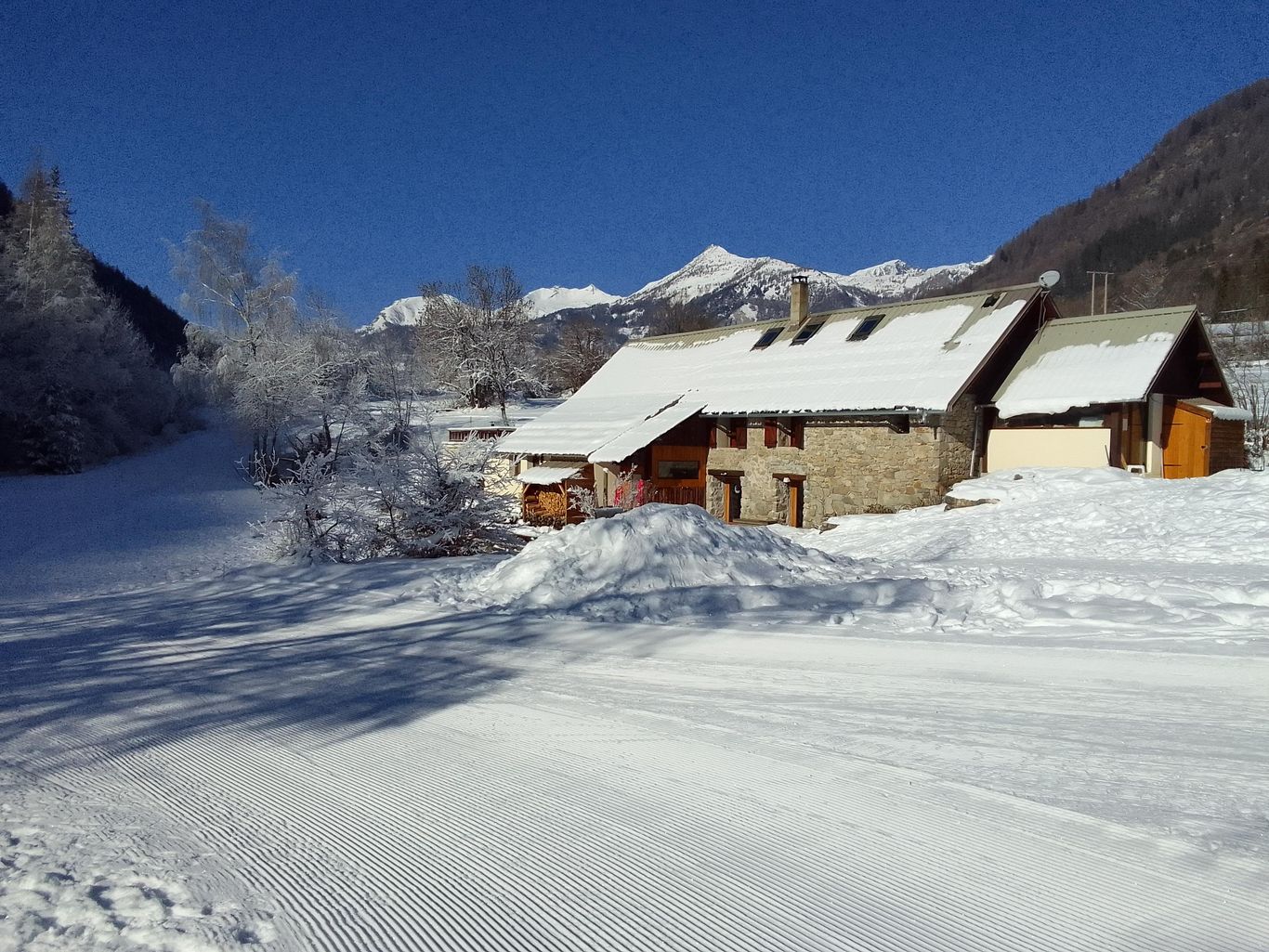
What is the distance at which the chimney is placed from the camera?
30609 mm

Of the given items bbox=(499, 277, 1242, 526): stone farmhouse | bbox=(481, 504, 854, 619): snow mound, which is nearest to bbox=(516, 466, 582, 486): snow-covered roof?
bbox=(499, 277, 1242, 526): stone farmhouse

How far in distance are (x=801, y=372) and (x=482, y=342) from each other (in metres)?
33.2

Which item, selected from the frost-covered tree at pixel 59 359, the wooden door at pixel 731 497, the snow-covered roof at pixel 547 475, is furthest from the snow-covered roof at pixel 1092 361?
the frost-covered tree at pixel 59 359

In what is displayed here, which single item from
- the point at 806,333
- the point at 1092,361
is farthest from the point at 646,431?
the point at 1092,361

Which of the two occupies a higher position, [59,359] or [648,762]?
[59,359]

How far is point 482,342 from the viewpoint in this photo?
55.2m

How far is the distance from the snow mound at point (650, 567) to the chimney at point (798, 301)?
2042cm

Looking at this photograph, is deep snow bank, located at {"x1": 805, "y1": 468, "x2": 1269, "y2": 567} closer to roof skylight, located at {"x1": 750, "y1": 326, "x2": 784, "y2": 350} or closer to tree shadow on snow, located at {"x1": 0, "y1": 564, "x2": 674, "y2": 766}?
tree shadow on snow, located at {"x1": 0, "y1": 564, "x2": 674, "y2": 766}

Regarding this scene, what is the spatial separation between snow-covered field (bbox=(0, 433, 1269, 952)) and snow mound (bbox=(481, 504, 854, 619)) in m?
0.06

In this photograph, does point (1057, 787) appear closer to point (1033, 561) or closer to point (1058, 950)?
point (1058, 950)

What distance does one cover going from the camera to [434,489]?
16344 millimetres

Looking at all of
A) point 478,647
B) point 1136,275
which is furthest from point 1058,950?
point 1136,275

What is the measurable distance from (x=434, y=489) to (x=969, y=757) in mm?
13194

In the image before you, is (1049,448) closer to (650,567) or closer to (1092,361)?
(1092,361)
